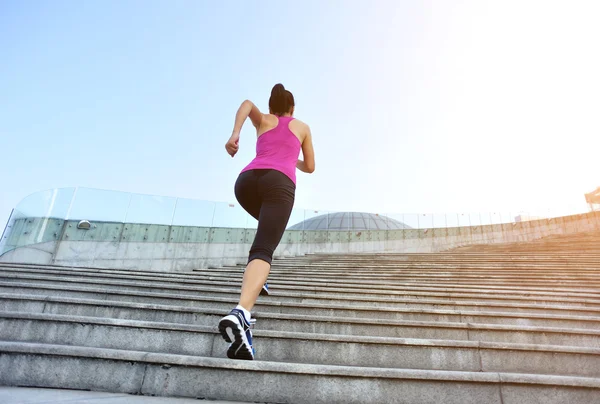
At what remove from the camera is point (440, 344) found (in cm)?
242

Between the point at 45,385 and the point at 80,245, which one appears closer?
the point at 45,385

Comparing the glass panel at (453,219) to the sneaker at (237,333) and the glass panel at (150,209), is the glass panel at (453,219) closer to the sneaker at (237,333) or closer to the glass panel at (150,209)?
the glass panel at (150,209)

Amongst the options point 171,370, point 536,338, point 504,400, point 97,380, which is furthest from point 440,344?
point 97,380

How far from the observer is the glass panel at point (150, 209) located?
9.91 metres

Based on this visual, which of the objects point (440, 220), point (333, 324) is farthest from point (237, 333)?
point (440, 220)

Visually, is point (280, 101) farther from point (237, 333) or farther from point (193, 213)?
point (193, 213)

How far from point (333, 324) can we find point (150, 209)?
900 centimetres

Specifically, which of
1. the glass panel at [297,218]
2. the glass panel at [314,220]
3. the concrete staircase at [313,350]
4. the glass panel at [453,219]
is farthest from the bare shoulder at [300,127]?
the glass panel at [453,219]

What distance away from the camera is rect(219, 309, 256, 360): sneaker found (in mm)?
1746

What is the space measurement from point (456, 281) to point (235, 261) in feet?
24.6

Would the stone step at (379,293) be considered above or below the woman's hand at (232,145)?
below

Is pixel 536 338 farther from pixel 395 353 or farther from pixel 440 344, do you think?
pixel 395 353

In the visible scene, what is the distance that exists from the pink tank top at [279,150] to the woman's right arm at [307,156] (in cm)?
11

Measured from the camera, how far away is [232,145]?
2119 mm
